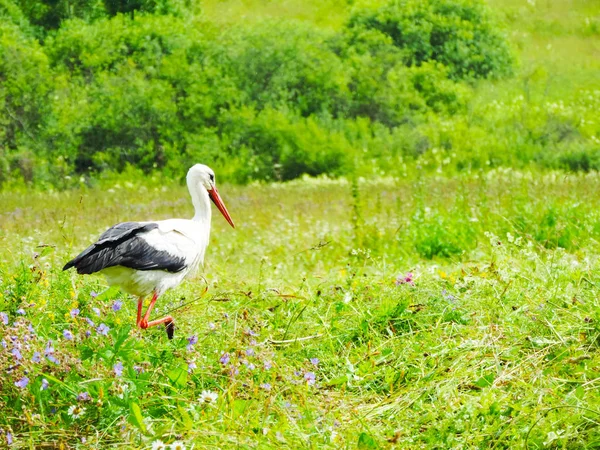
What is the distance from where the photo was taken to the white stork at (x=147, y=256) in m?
4.47

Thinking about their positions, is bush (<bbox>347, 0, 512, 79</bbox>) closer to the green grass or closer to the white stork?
the green grass

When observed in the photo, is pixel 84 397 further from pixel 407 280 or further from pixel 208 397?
pixel 407 280

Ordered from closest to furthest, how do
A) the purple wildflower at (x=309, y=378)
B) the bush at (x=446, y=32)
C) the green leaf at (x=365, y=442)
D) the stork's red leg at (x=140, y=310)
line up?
the green leaf at (x=365, y=442), the purple wildflower at (x=309, y=378), the stork's red leg at (x=140, y=310), the bush at (x=446, y=32)

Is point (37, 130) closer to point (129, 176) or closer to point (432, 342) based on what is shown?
point (129, 176)

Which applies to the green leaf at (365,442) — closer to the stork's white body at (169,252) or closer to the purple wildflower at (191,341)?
the purple wildflower at (191,341)

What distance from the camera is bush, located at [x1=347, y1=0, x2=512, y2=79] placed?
20516 millimetres

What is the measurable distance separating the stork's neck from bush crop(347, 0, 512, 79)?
49.9ft

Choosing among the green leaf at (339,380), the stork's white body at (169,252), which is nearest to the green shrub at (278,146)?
the stork's white body at (169,252)

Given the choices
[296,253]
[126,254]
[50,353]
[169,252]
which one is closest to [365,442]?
[50,353]

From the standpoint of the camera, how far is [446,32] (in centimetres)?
2111

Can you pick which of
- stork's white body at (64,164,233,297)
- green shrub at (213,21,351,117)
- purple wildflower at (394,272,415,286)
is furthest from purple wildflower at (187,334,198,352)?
green shrub at (213,21,351,117)

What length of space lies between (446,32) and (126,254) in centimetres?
1768

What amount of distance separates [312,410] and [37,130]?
13.3 meters

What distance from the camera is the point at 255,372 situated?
3.73m
